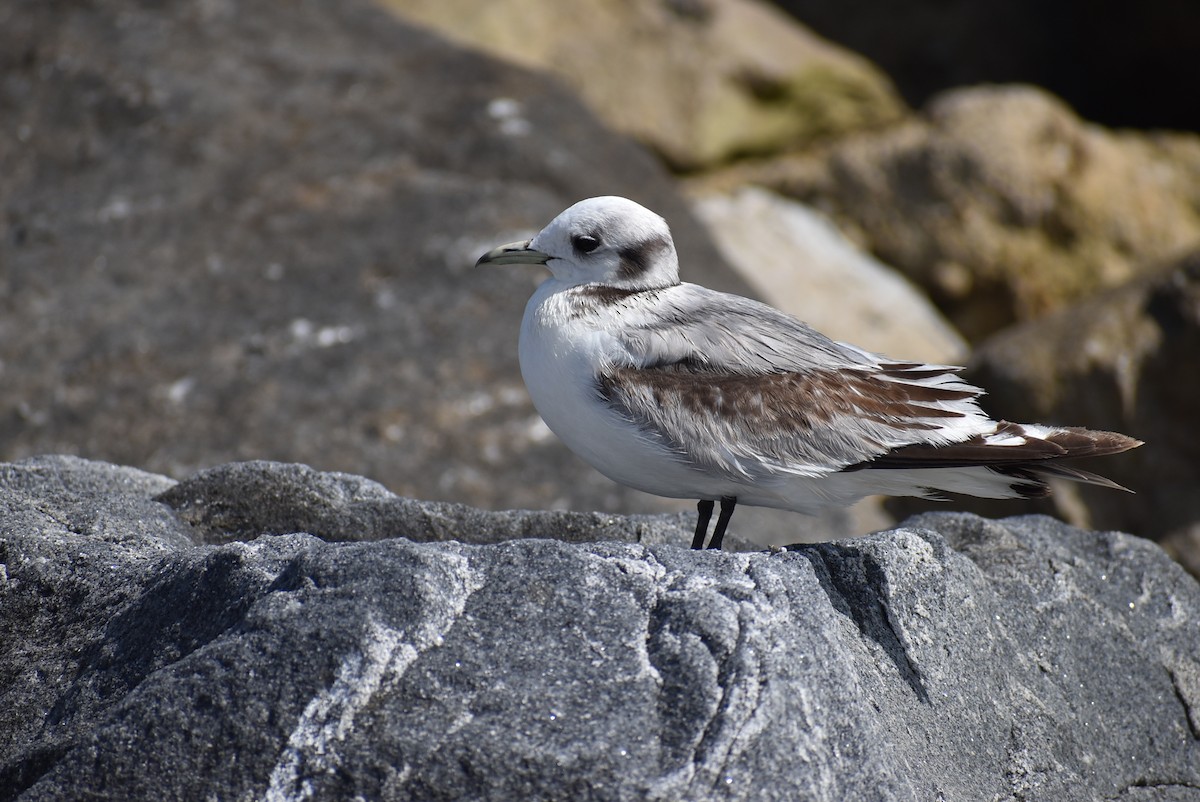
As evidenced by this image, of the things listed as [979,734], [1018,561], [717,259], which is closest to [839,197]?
[717,259]

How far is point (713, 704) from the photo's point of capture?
12.0 feet

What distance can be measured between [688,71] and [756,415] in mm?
10059

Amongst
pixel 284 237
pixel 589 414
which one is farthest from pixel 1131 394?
pixel 284 237

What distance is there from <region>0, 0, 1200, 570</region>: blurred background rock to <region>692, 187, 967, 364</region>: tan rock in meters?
0.04

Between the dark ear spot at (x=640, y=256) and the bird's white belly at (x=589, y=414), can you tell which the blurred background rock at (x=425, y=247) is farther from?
the bird's white belly at (x=589, y=414)

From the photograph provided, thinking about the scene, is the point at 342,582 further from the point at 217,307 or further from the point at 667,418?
the point at 217,307

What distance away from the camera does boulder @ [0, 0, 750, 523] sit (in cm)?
846

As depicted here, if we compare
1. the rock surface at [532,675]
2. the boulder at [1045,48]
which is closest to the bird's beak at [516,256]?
the rock surface at [532,675]

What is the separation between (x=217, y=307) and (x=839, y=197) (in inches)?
284

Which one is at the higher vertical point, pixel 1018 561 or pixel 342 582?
pixel 342 582

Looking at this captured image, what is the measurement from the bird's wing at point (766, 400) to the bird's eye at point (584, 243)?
44 centimetres

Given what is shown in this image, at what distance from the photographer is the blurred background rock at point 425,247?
8.55 metres

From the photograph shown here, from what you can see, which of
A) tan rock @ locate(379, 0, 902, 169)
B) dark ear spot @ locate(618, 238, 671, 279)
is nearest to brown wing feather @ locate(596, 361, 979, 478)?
dark ear spot @ locate(618, 238, 671, 279)

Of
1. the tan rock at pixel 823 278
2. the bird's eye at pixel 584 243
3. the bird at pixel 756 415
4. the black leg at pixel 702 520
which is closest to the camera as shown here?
the bird at pixel 756 415
